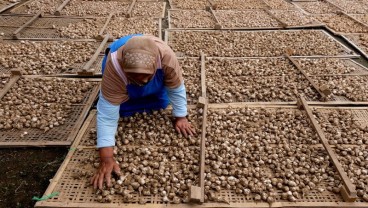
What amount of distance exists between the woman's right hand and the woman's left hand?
0.64 m

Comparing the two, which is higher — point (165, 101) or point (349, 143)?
point (165, 101)

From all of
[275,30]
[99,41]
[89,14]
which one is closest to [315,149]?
[275,30]

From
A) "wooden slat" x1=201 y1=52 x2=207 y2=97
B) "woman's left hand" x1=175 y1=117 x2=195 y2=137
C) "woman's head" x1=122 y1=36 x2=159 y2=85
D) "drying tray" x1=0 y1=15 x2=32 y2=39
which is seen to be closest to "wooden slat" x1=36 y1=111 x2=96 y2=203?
"woman's left hand" x1=175 y1=117 x2=195 y2=137

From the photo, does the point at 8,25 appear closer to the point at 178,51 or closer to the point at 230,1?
the point at 178,51

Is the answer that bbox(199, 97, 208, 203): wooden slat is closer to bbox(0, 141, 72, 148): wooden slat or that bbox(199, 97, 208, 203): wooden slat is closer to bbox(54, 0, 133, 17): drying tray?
bbox(0, 141, 72, 148): wooden slat

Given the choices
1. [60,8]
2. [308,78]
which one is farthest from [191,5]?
[308,78]

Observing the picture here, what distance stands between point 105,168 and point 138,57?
0.89 m

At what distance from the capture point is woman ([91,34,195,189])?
177 cm

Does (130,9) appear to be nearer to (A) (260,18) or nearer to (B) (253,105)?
(A) (260,18)

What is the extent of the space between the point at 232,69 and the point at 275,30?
1712mm

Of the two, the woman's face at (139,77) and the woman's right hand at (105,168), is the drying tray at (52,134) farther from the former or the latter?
the woman's face at (139,77)

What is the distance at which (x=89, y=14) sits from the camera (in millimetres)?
5574

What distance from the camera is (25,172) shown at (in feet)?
7.97

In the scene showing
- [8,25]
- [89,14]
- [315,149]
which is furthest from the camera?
[89,14]
